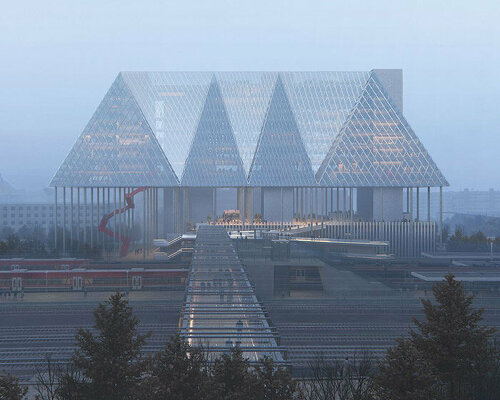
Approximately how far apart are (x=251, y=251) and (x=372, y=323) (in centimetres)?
1641

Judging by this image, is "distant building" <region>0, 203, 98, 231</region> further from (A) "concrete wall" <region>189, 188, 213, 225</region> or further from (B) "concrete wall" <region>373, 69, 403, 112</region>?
(B) "concrete wall" <region>373, 69, 403, 112</region>

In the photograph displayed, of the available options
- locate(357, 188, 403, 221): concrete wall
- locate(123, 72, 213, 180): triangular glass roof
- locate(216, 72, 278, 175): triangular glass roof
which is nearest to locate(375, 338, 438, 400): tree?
locate(216, 72, 278, 175): triangular glass roof

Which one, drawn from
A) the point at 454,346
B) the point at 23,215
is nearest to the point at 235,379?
the point at 454,346

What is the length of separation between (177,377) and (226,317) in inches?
224

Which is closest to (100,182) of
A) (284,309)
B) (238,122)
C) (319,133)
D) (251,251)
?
(238,122)

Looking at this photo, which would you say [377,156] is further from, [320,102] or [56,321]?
[56,321]

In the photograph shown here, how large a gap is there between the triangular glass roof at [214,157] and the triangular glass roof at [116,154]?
2.24m

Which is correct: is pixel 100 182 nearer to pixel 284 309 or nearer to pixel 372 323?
pixel 284 309

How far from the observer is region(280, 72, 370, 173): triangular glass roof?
219 feet

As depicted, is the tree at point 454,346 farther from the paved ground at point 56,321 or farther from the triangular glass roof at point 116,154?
the triangular glass roof at point 116,154

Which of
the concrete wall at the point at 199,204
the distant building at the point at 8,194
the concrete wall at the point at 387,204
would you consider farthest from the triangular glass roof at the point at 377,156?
the distant building at the point at 8,194

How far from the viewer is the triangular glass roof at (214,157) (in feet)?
213

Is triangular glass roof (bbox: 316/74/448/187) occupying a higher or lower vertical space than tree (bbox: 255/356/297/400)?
higher

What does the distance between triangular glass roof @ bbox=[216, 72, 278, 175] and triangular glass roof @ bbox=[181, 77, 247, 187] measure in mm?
905
